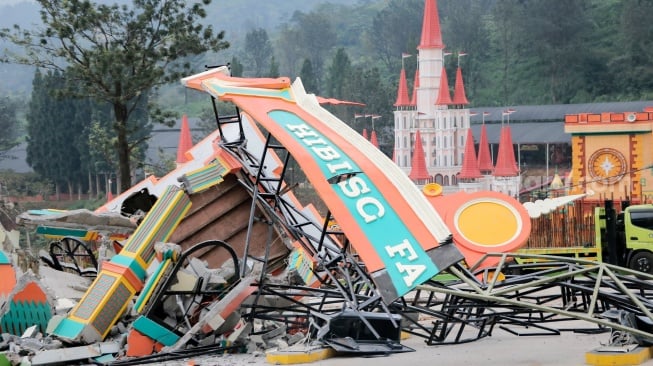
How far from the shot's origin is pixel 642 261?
2792 centimetres

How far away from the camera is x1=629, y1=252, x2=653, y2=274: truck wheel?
27.8m

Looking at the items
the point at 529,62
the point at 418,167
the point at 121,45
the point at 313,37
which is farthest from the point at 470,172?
the point at 313,37

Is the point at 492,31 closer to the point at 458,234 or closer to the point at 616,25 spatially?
the point at 616,25

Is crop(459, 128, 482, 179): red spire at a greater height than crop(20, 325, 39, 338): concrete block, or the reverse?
crop(459, 128, 482, 179): red spire

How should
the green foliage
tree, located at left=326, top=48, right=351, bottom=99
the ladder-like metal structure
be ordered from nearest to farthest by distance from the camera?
the ladder-like metal structure
the green foliage
tree, located at left=326, top=48, right=351, bottom=99

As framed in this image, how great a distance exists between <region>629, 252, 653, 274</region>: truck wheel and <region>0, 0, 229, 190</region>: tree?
41.5 ft

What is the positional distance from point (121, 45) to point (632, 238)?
14.9 metres

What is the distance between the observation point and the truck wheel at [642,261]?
91.1ft

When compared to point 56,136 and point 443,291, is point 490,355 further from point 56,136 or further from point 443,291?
point 56,136

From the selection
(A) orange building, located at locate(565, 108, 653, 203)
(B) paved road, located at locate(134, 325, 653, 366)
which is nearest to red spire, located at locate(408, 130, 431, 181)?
(A) orange building, located at locate(565, 108, 653, 203)

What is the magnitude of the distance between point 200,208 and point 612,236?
13919 millimetres

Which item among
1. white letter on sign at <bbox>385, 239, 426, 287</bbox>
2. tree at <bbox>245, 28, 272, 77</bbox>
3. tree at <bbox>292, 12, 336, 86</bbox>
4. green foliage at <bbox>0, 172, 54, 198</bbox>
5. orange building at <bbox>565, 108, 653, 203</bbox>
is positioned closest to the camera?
white letter on sign at <bbox>385, 239, 426, 287</bbox>

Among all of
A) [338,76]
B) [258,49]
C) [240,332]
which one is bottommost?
[240,332]

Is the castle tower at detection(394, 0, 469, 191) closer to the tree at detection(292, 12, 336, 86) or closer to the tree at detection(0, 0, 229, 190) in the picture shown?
the tree at detection(0, 0, 229, 190)
